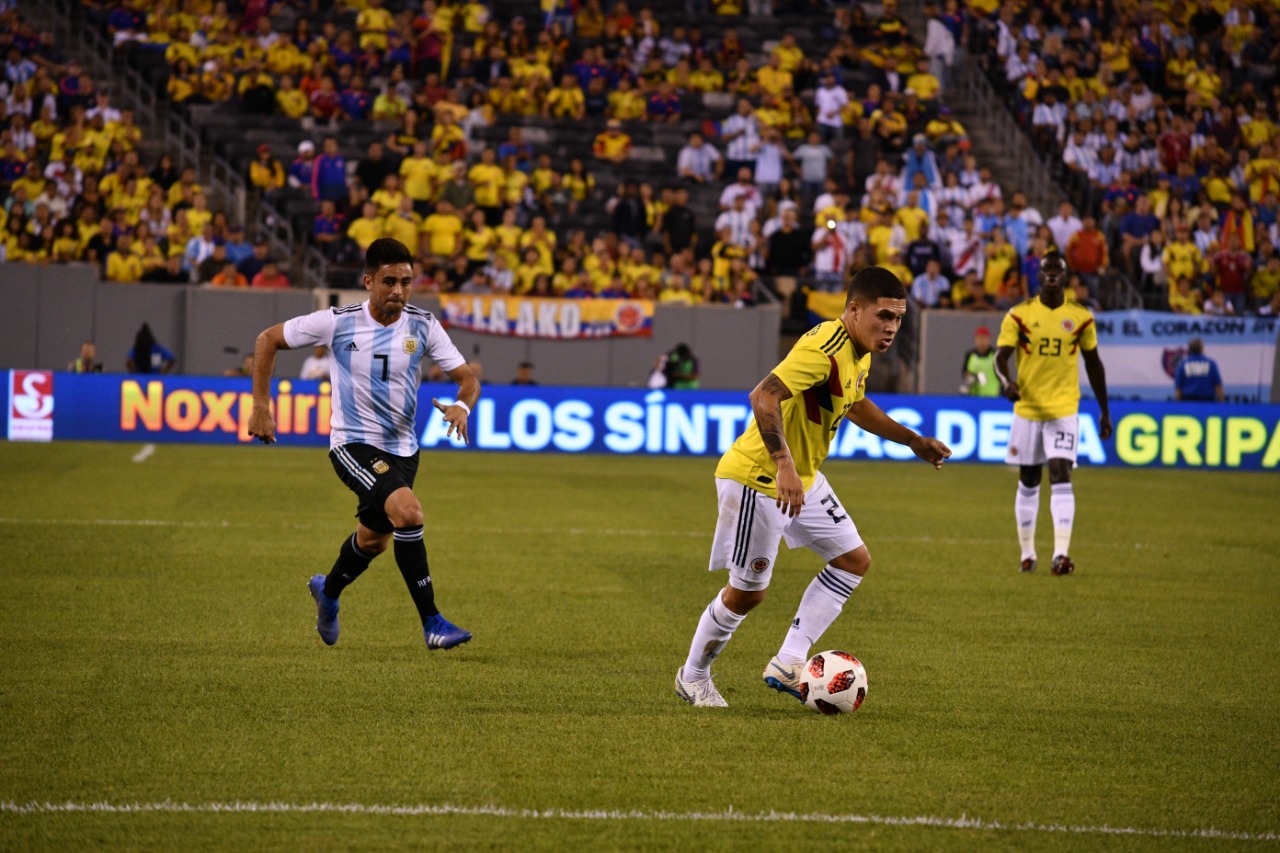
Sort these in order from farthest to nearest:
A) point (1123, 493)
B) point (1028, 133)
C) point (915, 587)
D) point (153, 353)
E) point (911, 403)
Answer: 1. point (1028, 133)
2. point (153, 353)
3. point (911, 403)
4. point (1123, 493)
5. point (915, 587)

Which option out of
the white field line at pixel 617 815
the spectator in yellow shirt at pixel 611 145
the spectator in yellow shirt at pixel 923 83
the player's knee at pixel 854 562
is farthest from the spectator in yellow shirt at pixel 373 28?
the white field line at pixel 617 815

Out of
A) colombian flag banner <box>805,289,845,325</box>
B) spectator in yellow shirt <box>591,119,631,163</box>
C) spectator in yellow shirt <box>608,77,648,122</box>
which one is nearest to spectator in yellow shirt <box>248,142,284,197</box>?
spectator in yellow shirt <box>591,119,631,163</box>

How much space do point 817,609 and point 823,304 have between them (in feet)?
56.2

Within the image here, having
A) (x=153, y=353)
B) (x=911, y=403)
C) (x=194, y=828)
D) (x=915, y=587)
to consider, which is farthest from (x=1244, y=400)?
(x=194, y=828)

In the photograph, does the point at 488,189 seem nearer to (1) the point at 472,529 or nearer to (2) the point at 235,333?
(2) the point at 235,333

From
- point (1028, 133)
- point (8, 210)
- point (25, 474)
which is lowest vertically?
point (25, 474)

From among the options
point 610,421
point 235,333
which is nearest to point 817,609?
point 610,421

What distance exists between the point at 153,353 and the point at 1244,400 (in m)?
16.1

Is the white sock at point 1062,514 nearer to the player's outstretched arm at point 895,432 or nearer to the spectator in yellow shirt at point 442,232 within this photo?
the player's outstretched arm at point 895,432

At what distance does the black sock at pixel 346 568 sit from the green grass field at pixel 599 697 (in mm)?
351

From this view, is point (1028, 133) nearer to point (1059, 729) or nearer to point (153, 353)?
point (153, 353)

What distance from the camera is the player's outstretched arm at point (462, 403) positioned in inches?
283

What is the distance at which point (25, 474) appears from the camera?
16.0 meters

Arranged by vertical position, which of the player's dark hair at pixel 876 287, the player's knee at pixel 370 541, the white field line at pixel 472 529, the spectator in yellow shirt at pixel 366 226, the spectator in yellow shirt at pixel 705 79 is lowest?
the white field line at pixel 472 529
